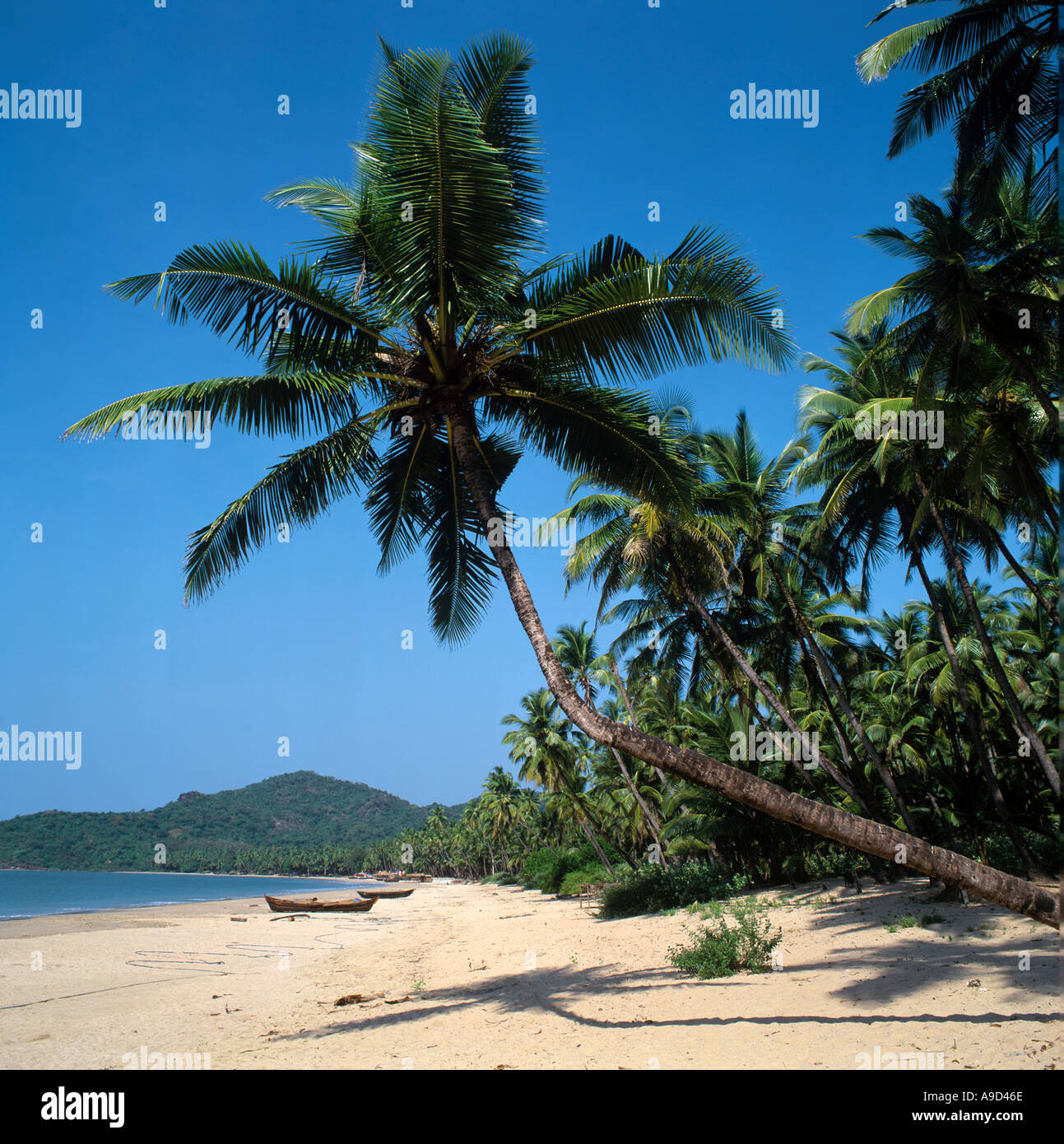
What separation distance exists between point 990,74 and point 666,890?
19771 millimetres

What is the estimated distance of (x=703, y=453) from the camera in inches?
775

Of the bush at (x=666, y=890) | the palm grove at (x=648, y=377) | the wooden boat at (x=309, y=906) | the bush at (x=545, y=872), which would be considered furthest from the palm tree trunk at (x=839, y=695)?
the wooden boat at (x=309, y=906)

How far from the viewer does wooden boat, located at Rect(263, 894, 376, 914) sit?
1622 inches

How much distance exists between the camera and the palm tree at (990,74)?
10.2m

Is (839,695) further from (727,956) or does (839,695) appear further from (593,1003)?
(593,1003)

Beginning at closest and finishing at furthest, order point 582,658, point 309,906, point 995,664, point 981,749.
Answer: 1. point 995,664
2. point 981,749
3. point 582,658
4. point 309,906

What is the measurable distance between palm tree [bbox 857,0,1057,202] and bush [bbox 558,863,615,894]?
93.1 ft

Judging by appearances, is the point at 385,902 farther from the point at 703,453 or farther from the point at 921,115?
the point at 921,115

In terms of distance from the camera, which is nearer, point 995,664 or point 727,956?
point 727,956

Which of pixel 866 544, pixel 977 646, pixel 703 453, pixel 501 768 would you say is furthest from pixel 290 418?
pixel 501 768

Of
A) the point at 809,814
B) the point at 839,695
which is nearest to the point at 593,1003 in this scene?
the point at 809,814

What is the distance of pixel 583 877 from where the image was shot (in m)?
34.9

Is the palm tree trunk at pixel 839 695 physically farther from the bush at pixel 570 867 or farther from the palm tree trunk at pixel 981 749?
the bush at pixel 570 867
